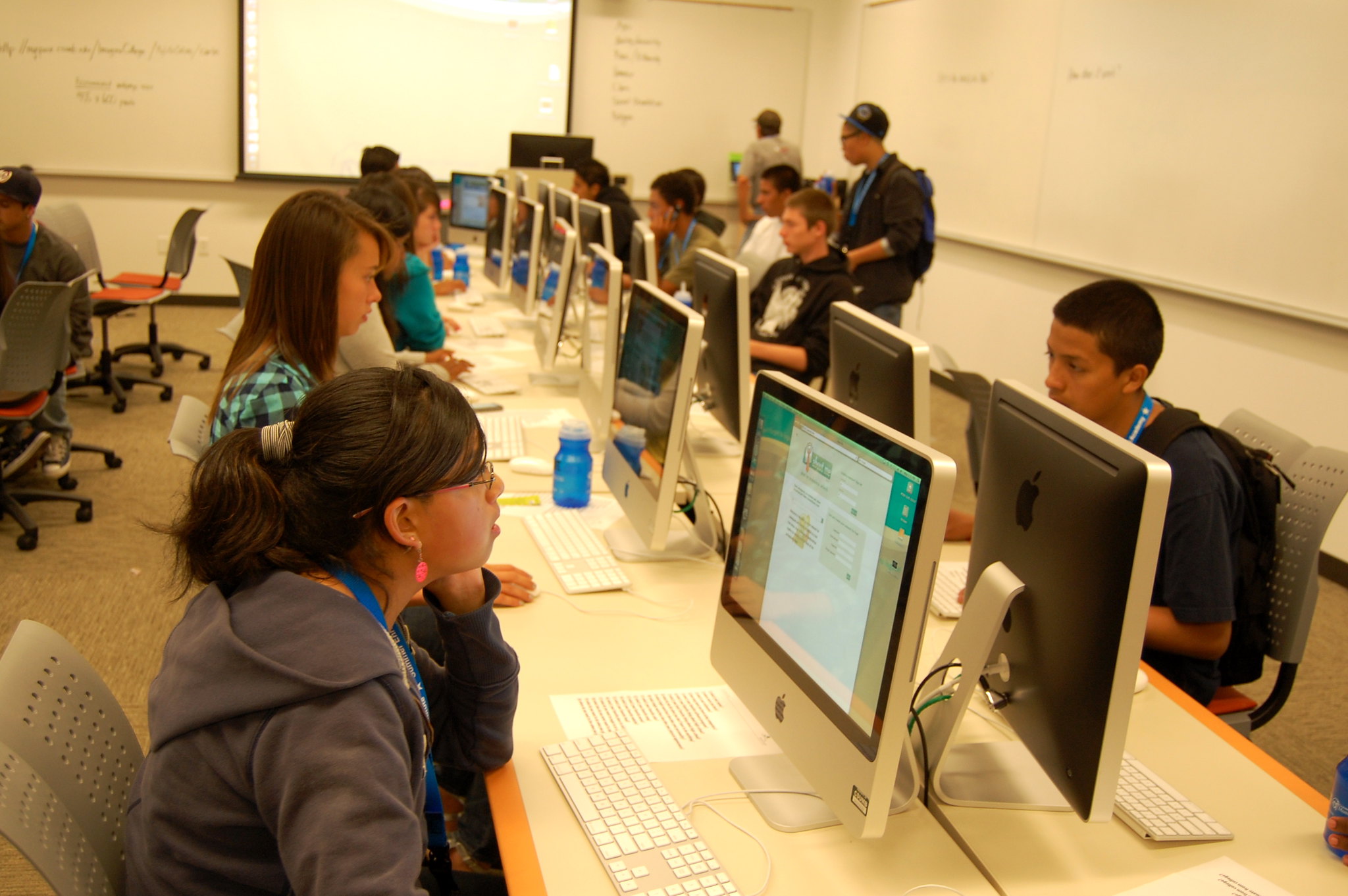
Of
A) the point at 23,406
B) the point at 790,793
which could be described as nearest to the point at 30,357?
the point at 23,406

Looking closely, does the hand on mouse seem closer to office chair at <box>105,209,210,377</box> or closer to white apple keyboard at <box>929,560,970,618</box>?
white apple keyboard at <box>929,560,970,618</box>

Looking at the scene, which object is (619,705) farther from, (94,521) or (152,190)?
(152,190)

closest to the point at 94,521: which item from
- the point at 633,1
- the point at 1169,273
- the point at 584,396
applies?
the point at 584,396

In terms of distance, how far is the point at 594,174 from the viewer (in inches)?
216

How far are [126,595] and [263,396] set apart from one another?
1.78 m

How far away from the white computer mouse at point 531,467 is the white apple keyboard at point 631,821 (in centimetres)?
111

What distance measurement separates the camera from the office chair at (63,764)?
3.37ft

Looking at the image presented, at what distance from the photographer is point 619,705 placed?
58.3 inches

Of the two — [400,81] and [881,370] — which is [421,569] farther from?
[400,81]

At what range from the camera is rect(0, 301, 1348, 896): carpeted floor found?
8.79 feet

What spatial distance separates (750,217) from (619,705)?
19.6 ft

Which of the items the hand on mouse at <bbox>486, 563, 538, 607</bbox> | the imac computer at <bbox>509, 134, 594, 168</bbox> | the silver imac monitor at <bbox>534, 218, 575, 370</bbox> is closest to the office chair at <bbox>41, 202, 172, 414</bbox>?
the imac computer at <bbox>509, 134, 594, 168</bbox>

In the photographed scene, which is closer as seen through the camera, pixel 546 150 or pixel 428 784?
pixel 428 784

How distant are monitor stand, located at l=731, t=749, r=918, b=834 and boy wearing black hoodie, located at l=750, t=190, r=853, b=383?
2.02 m
